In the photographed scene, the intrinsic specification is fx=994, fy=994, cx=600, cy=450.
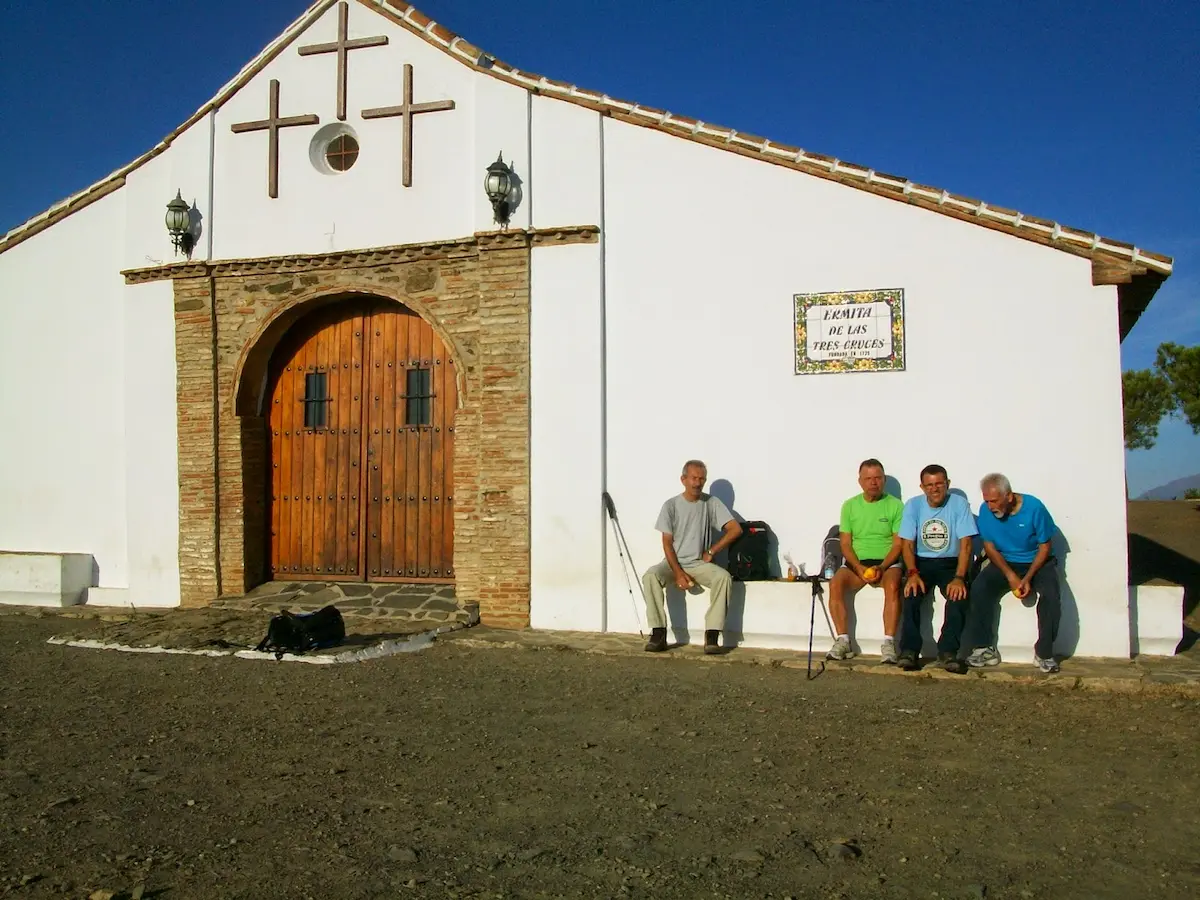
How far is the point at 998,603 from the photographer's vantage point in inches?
283

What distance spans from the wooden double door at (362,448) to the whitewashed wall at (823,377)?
1777 millimetres

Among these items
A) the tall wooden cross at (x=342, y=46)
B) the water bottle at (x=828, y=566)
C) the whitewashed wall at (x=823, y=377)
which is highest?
the tall wooden cross at (x=342, y=46)

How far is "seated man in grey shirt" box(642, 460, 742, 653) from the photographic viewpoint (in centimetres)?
754

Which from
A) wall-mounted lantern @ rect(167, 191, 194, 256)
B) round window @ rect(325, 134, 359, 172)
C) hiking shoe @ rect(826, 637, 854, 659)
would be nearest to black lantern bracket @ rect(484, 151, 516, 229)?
round window @ rect(325, 134, 359, 172)

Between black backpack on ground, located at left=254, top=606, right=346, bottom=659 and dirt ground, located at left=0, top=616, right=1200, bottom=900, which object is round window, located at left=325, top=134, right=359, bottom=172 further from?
dirt ground, located at left=0, top=616, right=1200, bottom=900

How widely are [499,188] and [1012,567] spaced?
16.4 ft

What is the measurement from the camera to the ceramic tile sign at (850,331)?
7566 mm

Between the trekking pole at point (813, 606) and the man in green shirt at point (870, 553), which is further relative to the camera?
the man in green shirt at point (870, 553)

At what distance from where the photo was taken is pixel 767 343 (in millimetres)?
7879

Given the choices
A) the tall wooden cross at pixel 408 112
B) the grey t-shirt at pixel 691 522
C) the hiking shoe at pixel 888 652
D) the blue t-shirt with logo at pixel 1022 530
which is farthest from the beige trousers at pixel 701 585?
the tall wooden cross at pixel 408 112

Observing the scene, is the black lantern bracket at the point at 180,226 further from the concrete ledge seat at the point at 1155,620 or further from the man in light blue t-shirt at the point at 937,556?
the concrete ledge seat at the point at 1155,620

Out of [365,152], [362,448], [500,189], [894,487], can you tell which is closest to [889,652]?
[894,487]

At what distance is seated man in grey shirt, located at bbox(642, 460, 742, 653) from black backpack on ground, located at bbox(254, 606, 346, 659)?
8.13 feet

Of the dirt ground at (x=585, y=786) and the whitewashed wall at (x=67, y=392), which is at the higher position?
the whitewashed wall at (x=67, y=392)
